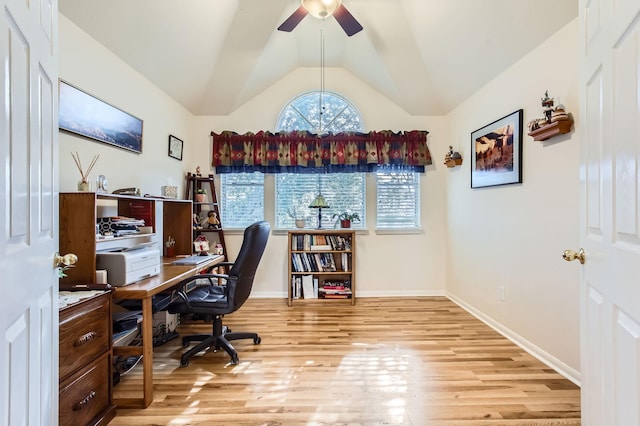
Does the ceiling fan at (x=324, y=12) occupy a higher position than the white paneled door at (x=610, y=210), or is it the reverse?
the ceiling fan at (x=324, y=12)

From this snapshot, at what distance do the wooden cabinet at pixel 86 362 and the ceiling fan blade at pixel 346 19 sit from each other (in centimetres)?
238

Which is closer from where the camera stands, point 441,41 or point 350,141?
point 441,41

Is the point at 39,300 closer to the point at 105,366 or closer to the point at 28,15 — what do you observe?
the point at 28,15

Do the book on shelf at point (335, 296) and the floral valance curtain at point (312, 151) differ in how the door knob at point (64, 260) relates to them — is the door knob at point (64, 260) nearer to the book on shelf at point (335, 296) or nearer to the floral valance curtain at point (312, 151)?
the floral valance curtain at point (312, 151)

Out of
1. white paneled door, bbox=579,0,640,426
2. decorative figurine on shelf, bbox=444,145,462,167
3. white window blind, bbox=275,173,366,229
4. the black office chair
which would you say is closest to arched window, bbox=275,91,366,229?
white window blind, bbox=275,173,366,229

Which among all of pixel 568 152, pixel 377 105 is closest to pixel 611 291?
pixel 568 152

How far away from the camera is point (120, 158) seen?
7.89 ft

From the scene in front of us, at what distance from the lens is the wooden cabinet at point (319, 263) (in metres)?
3.57

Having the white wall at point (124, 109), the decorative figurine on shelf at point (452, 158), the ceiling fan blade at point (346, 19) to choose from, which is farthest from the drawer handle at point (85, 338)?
the decorative figurine on shelf at point (452, 158)

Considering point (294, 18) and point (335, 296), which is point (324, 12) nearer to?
point (294, 18)

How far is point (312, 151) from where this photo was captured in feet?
12.0

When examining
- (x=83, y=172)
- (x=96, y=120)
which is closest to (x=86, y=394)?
(x=83, y=172)

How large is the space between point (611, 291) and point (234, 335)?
2.34 meters

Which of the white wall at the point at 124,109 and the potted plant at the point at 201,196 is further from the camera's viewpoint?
the potted plant at the point at 201,196
